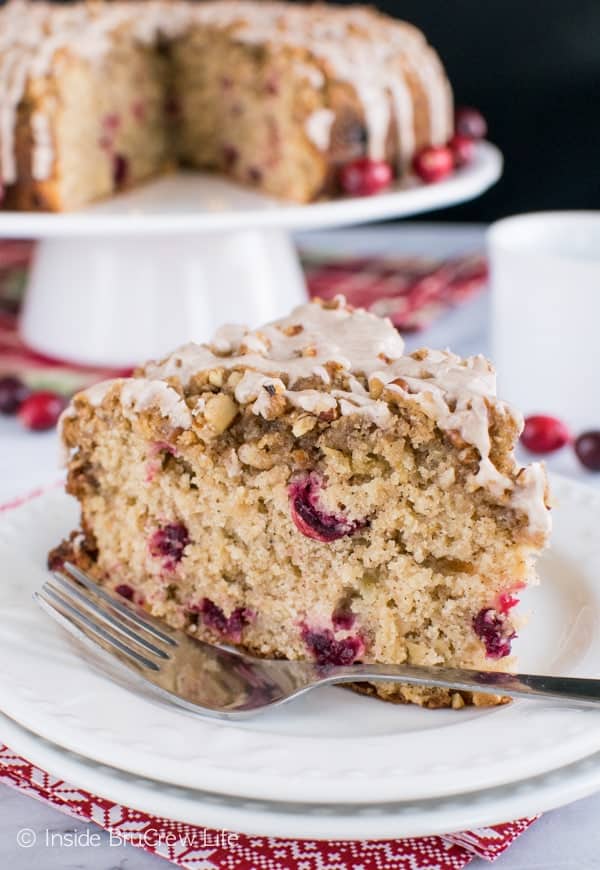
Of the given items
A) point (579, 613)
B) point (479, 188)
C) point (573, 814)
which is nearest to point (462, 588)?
point (579, 613)

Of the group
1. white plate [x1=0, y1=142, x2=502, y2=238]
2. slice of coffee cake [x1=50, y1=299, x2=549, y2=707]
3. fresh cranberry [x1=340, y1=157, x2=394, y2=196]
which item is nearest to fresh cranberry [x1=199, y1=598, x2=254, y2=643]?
slice of coffee cake [x1=50, y1=299, x2=549, y2=707]

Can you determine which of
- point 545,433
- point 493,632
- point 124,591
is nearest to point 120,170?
point 545,433

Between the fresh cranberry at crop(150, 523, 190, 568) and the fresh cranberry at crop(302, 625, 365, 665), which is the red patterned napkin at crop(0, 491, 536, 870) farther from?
the fresh cranberry at crop(150, 523, 190, 568)

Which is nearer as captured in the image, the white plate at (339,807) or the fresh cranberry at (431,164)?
the white plate at (339,807)

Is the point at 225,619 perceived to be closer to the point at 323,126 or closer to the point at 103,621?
the point at 103,621

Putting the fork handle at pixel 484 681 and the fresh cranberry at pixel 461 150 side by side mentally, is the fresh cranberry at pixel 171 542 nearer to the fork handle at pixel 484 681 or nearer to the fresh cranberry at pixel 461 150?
the fork handle at pixel 484 681

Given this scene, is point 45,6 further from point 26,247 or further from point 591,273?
point 591,273

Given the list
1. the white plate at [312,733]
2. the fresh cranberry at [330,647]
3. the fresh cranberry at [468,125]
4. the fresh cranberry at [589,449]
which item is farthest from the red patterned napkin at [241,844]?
the fresh cranberry at [468,125]
